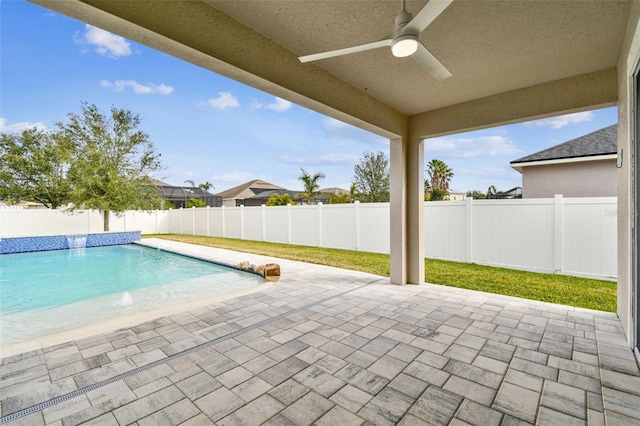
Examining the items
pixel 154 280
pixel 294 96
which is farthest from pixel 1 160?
pixel 294 96

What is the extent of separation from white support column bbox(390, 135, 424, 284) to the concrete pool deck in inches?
50.8

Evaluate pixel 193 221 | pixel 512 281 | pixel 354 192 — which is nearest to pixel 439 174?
pixel 354 192

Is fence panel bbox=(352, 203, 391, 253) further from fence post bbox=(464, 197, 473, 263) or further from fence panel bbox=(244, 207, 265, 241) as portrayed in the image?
fence panel bbox=(244, 207, 265, 241)

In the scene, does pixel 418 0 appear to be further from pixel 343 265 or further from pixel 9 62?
pixel 9 62

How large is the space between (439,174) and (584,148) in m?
17.3

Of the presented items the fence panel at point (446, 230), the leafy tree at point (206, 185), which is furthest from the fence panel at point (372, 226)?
the leafy tree at point (206, 185)

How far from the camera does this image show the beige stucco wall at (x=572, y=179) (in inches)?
290

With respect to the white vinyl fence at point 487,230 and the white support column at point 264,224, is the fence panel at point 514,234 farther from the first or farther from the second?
the white support column at point 264,224

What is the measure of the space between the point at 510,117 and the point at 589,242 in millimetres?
3172

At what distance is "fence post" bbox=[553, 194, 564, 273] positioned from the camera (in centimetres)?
543

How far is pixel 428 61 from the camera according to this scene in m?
2.32

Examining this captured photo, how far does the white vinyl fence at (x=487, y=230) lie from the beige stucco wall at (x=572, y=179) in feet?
10.8

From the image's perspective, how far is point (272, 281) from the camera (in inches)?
212

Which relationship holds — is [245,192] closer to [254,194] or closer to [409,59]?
[254,194]
